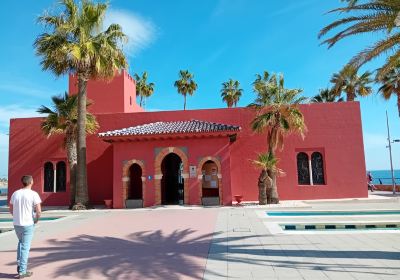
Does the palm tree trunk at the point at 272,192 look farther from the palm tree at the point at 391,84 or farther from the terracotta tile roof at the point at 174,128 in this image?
the palm tree at the point at 391,84

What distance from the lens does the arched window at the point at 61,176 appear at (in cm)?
2164

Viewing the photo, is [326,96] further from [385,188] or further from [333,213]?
[333,213]

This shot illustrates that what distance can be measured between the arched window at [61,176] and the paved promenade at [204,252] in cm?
990

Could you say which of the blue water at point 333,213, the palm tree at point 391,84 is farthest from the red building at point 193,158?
the blue water at point 333,213

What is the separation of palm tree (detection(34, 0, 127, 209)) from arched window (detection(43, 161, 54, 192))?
4.40 meters

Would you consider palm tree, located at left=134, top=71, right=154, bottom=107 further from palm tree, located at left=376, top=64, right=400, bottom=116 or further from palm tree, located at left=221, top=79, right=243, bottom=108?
palm tree, located at left=376, top=64, right=400, bottom=116

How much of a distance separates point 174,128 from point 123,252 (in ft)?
37.2


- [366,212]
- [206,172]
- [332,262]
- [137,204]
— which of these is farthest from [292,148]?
[332,262]

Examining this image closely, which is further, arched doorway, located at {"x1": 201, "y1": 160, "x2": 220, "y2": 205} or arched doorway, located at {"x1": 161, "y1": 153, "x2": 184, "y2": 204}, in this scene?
arched doorway, located at {"x1": 161, "y1": 153, "x2": 184, "y2": 204}

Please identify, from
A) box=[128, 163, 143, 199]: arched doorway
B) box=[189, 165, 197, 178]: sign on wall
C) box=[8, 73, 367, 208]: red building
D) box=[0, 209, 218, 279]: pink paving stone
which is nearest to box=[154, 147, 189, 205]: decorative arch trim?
box=[8, 73, 367, 208]: red building

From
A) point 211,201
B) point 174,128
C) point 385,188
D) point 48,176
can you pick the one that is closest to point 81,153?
point 174,128

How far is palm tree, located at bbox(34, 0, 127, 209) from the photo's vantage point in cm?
1734

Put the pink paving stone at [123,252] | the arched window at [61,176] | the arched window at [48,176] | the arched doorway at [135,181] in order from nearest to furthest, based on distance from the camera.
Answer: the pink paving stone at [123,252], the arched doorway at [135,181], the arched window at [61,176], the arched window at [48,176]

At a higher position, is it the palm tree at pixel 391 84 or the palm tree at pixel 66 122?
the palm tree at pixel 391 84
